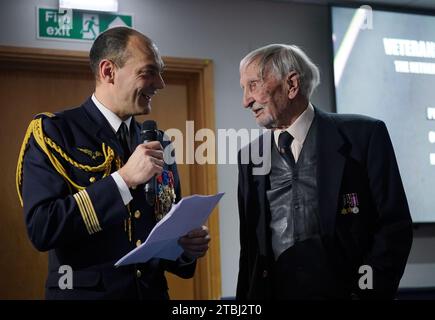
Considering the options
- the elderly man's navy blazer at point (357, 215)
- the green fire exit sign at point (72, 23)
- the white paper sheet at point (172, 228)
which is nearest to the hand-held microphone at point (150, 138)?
the white paper sheet at point (172, 228)

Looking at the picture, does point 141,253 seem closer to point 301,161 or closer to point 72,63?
point 301,161

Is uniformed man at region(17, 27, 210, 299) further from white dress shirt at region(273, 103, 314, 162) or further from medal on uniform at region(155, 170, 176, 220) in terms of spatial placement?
white dress shirt at region(273, 103, 314, 162)

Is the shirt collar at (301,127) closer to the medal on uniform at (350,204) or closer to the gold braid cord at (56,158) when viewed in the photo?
the medal on uniform at (350,204)

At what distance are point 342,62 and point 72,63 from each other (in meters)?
1.33

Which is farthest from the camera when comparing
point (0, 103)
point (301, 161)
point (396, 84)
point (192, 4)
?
point (396, 84)

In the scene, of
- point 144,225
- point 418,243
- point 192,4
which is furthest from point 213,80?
point 144,225

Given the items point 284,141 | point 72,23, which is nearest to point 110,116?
point 284,141

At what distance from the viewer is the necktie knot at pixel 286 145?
1521 mm

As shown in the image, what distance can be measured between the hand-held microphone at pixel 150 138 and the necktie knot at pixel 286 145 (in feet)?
1.18

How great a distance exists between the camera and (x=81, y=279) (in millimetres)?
1247

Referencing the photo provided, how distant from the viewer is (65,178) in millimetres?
1264

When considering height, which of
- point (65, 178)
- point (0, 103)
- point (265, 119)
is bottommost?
point (65, 178)

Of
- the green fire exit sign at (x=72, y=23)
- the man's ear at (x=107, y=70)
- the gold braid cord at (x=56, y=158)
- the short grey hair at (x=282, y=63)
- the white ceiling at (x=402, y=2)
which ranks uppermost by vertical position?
the white ceiling at (x=402, y=2)

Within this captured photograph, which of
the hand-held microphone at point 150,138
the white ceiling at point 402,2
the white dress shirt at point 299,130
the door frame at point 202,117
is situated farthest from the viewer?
the white ceiling at point 402,2
